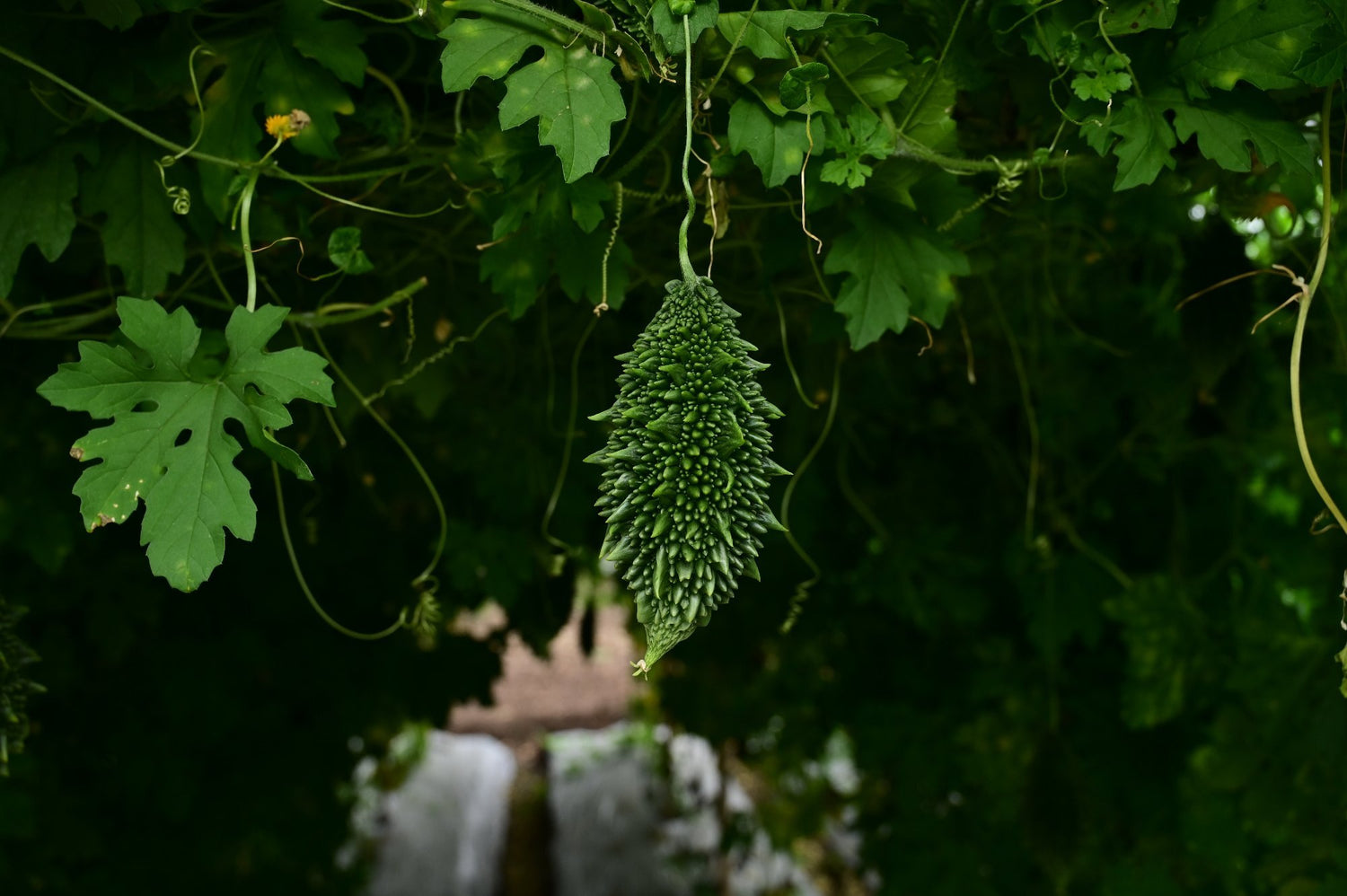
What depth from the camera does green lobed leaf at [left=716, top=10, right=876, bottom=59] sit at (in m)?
1.06

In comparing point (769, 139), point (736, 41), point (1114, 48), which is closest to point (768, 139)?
point (769, 139)

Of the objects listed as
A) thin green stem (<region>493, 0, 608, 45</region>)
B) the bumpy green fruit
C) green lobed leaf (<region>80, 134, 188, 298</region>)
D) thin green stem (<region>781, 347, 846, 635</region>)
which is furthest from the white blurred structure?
thin green stem (<region>493, 0, 608, 45</region>)

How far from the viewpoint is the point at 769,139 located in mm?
1115

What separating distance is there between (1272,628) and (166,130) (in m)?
2.05

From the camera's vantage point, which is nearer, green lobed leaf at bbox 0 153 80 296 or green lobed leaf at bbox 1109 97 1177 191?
green lobed leaf at bbox 1109 97 1177 191

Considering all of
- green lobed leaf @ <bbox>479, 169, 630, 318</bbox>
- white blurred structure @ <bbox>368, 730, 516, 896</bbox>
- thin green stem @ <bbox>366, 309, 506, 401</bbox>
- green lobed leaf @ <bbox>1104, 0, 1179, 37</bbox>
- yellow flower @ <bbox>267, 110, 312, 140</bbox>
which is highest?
green lobed leaf @ <bbox>1104, 0, 1179, 37</bbox>

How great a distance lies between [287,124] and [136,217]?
0.25 metres

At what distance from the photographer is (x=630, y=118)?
1.23 meters

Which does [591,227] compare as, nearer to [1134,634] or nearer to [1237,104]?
[1237,104]

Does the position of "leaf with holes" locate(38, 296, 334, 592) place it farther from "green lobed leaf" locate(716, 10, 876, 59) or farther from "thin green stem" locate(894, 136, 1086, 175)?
"thin green stem" locate(894, 136, 1086, 175)

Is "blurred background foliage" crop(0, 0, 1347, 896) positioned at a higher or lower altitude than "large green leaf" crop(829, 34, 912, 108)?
lower

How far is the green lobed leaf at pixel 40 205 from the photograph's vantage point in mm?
1281

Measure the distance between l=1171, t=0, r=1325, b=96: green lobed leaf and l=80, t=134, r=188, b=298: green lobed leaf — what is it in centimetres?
119

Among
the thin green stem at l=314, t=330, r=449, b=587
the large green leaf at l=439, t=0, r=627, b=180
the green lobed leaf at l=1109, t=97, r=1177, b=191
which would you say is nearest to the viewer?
the large green leaf at l=439, t=0, r=627, b=180
